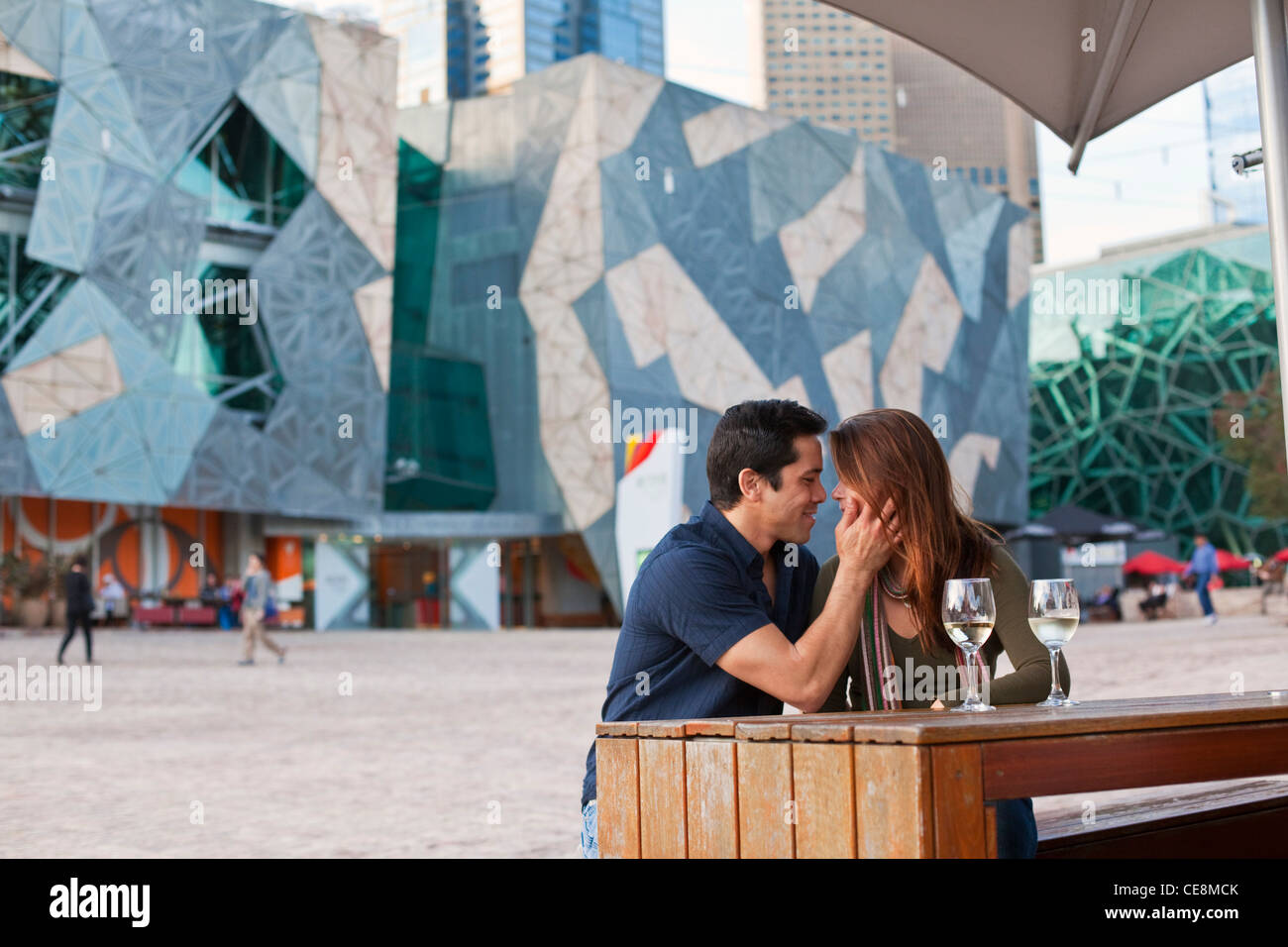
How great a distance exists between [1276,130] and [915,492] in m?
1.11

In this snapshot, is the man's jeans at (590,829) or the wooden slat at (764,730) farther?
the man's jeans at (590,829)

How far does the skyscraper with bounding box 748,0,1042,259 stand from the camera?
135500mm

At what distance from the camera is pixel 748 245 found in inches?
1485

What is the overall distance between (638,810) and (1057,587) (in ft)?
3.07

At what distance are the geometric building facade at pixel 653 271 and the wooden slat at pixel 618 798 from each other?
31196mm

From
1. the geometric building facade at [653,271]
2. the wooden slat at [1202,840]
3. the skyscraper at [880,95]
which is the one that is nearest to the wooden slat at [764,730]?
the wooden slat at [1202,840]

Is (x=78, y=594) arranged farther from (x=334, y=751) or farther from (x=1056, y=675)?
(x=1056, y=675)

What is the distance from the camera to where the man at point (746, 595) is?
8.43 feet

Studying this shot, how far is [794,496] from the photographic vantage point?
9.61ft

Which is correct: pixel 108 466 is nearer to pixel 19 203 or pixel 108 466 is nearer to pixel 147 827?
pixel 19 203

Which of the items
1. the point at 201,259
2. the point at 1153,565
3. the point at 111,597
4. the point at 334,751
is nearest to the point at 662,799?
the point at 334,751

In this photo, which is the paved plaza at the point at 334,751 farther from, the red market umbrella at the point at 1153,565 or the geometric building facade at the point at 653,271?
the geometric building facade at the point at 653,271
